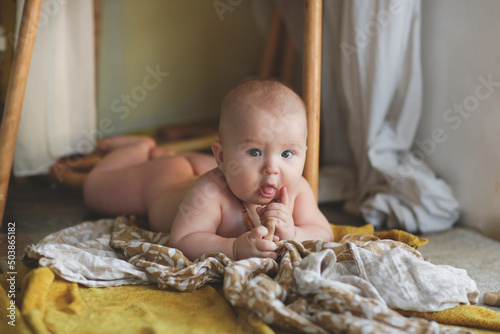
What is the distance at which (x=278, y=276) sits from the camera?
0.75 meters

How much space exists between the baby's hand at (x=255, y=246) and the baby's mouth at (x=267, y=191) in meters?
0.07

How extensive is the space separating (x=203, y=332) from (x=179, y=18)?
1.62m

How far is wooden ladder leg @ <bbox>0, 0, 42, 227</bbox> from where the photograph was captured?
0.98m

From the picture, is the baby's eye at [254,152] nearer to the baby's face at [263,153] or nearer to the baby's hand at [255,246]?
the baby's face at [263,153]

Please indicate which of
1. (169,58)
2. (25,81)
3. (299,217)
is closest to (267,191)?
(299,217)

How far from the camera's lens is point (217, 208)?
88 cm

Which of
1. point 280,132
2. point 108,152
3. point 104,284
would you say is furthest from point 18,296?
point 108,152

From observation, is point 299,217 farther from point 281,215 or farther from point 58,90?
point 58,90

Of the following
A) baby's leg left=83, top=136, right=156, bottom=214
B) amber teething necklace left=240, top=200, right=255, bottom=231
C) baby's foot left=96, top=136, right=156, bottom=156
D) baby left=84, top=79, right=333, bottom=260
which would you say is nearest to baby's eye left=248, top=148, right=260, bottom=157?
baby left=84, top=79, right=333, bottom=260

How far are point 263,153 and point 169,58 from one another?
1348mm

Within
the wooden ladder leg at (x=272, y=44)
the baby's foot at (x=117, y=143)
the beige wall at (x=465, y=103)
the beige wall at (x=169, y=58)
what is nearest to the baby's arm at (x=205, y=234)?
the baby's foot at (x=117, y=143)

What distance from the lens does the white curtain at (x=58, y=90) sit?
4.08ft

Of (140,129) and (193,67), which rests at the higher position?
(193,67)

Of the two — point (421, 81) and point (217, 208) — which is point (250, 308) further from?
point (421, 81)
